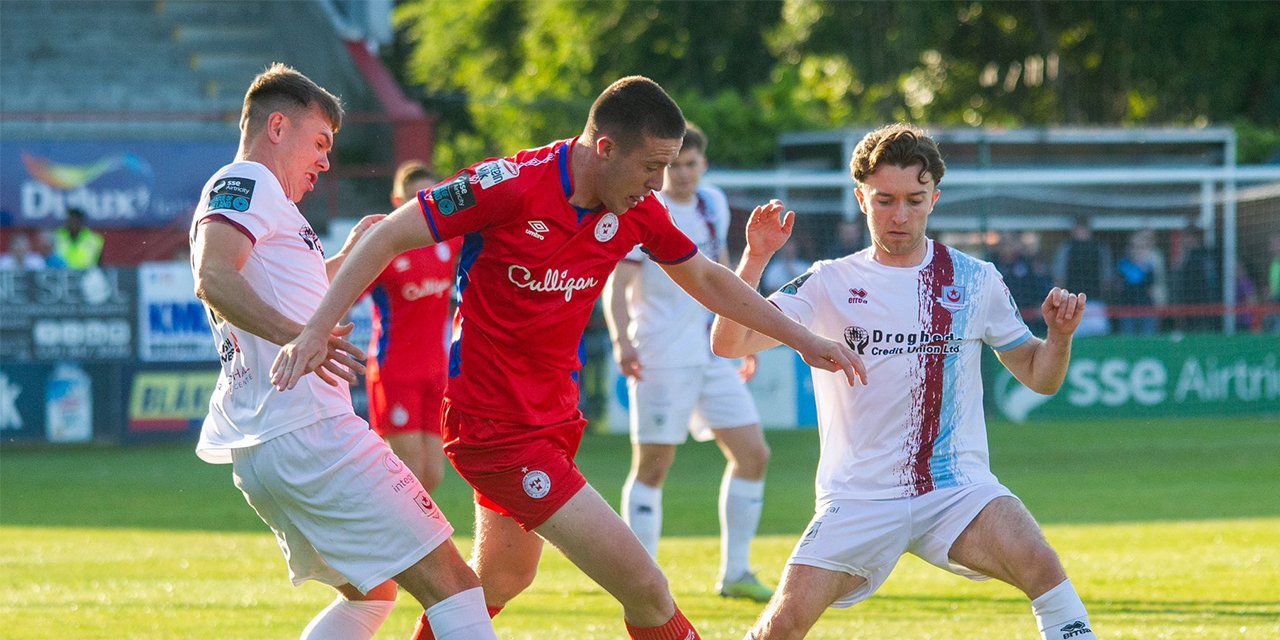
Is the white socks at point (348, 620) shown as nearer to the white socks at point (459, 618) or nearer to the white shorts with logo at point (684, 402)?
the white socks at point (459, 618)

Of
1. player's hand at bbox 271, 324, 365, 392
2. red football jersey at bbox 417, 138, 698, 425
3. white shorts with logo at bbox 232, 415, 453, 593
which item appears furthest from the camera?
red football jersey at bbox 417, 138, 698, 425

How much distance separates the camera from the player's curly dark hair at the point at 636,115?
4.87 metres

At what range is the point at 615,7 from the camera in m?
31.3

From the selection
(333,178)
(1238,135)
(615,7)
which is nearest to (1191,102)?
(1238,135)

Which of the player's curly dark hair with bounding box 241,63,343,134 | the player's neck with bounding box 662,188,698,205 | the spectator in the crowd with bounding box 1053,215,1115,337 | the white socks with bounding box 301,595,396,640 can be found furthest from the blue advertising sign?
the white socks with bounding box 301,595,396,640

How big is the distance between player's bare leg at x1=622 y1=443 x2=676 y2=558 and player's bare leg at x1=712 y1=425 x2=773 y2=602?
0.35 metres

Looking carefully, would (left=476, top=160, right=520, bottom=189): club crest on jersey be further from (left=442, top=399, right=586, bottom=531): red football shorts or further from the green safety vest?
the green safety vest

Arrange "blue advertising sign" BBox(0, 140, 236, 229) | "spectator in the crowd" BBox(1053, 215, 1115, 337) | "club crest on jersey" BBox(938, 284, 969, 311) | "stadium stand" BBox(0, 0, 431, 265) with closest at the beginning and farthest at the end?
"club crest on jersey" BBox(938, 284, 969, 311) < "spectator in the crowd" BBox(1053, 215, 1115, 337) < "blue advertising sign" BBox(0, 140, 236, 229) < "stadium stand" BBox(0, 0, 431, 265)

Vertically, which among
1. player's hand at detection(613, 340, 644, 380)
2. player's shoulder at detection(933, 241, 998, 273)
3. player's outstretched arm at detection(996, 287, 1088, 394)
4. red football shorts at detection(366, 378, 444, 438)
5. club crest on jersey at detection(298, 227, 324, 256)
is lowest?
red football shorts at detection(366, 378, 444, 438)

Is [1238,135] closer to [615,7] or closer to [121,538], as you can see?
[615,7]

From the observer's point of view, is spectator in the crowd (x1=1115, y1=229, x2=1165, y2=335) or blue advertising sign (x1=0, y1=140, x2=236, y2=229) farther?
blue advertising sign (x1=0, y1=140, x2=236, y2=229)

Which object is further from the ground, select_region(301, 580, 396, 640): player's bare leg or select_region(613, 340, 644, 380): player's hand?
select_region(613, 340, 644, 380): player's hand

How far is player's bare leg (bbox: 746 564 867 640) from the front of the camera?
4.96m

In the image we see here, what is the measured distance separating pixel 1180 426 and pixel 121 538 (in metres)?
12.8
